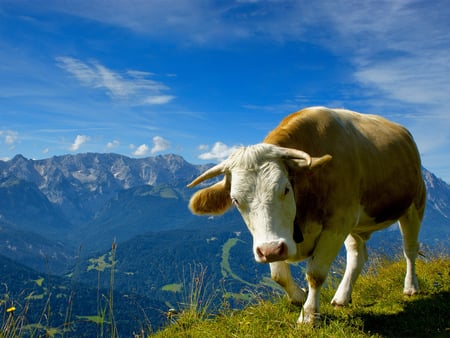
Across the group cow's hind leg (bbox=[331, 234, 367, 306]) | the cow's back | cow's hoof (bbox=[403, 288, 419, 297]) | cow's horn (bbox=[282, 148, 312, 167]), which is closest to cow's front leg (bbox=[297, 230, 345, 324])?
the cow's back

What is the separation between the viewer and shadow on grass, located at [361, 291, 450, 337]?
6090mm

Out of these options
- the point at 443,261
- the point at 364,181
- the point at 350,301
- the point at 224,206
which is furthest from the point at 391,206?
the point at 443,261

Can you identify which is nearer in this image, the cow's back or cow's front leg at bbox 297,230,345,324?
cow's front leg at bbox 297,230,345,324

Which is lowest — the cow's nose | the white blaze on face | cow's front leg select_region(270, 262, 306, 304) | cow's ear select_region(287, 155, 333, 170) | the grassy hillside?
the grassy hillside

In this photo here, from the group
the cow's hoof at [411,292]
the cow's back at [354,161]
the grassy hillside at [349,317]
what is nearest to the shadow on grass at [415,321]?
the grassy hillside at [349,317]

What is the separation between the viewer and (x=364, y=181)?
22.4 ft

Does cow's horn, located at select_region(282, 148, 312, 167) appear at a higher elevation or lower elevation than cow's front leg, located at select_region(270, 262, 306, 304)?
higher

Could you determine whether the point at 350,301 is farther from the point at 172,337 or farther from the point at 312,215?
the point at 172,337

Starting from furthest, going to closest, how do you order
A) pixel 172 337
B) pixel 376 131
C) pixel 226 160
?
pixel 376 131
pixel 172 337
pixel 226 160

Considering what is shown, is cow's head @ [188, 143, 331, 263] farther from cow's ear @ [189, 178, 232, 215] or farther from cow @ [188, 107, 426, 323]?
cow's ear @ [189, 178, 232, 215]

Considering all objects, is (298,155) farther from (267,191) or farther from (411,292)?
(411,292)

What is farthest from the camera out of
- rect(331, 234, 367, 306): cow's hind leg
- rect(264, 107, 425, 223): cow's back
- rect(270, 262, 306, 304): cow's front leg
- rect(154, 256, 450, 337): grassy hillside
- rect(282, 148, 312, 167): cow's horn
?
rect(331, 234, 367, 306): cow's hind leg

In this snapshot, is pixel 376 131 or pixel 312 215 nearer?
pixel 312 215

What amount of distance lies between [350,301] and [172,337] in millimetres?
3150
